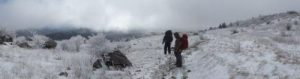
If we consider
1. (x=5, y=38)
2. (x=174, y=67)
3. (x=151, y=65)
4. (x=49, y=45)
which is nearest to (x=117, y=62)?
(x=151, y=65)

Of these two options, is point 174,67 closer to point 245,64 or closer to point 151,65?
point 151,65

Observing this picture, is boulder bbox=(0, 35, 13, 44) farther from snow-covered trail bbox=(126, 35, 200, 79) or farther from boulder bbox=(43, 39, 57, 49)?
snow-covered trail bbox=(126, 35, 200, 79)

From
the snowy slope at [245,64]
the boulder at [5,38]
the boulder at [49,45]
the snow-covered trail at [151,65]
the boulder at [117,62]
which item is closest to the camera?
the snowy slope at [245,64]

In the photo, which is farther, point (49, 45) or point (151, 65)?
point (49, 45)

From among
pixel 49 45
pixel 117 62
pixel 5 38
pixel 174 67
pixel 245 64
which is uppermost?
pixel 5 38

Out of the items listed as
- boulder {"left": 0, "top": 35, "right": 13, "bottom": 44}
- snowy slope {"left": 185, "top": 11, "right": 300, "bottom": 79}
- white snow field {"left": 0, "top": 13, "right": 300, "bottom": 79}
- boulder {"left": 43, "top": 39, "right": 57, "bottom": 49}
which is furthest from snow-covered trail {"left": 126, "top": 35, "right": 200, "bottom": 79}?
boulder {"left": 0, "top": 35, "right": 13, "bottom": 44}

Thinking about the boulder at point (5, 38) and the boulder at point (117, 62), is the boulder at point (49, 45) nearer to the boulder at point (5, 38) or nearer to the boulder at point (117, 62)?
the boulder at point (5, 38)

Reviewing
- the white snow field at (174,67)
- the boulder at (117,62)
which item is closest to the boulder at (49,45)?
the white snow field at (174,67)

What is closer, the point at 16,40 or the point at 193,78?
the point at 193,78

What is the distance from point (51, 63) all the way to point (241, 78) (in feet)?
35.1

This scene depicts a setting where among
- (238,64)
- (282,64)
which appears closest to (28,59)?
(238,64)

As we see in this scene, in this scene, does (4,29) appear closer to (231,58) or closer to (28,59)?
(28,59)

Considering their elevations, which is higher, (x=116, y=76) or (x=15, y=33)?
(x=15, y=33)

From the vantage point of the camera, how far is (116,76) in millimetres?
20047
